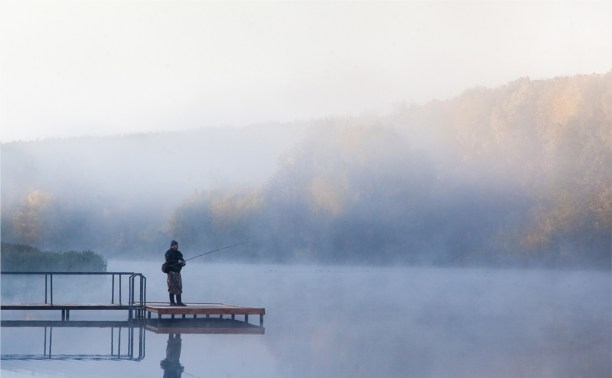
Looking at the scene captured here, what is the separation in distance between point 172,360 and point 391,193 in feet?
253

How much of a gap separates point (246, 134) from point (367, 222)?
125 ft

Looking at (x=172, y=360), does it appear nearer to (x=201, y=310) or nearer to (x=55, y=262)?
(x=201, y=310)

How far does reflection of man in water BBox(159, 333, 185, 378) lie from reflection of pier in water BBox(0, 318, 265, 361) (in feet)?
1.51

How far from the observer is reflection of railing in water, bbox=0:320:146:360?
62.1ft

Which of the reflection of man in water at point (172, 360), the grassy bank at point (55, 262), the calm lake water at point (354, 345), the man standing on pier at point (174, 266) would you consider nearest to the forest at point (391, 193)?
the grassy bank at point (55, 262)

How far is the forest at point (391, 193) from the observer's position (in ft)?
296

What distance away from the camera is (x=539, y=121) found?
9750cm

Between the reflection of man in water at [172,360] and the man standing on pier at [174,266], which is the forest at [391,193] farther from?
the reflection of man in water at [172,360]

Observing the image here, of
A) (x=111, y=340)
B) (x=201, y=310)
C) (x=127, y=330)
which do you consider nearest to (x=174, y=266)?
(x=201, y=310)

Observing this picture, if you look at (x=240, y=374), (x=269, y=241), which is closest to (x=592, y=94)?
(x=269, y=241)

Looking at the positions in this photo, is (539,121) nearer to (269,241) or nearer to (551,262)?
(551,262)

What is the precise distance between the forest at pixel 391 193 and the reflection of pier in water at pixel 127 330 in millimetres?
58768

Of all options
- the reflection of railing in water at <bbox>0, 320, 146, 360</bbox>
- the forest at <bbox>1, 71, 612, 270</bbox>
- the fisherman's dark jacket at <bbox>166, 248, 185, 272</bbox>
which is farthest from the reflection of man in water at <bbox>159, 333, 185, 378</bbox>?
the forest at <bbox>1, 71, 612, 270</bbox>

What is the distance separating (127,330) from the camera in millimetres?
24766
